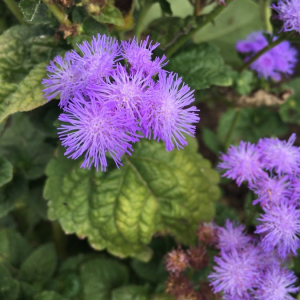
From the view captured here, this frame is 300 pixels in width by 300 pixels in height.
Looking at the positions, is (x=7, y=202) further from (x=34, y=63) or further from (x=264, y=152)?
(x=264, y=152)

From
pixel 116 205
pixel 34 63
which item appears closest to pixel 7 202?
pixel 116 205

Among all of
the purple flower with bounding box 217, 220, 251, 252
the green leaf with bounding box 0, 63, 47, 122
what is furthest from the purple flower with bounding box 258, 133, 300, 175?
the green leaf with bounding box 0, 63, 47, 122

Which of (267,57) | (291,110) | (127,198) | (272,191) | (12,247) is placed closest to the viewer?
(272,191)

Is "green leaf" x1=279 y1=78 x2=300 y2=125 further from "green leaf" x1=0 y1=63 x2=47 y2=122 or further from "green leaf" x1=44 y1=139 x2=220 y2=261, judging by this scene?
"green leaf" x1=0 y1=63 x2=47 y2=122

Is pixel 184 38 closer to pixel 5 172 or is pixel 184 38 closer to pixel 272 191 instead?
pixel 272 191

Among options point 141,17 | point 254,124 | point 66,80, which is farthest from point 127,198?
point 254,124

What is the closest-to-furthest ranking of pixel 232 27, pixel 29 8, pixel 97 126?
1. pixel 97 126
2. pixel 29 8
3. pixel 232 27
